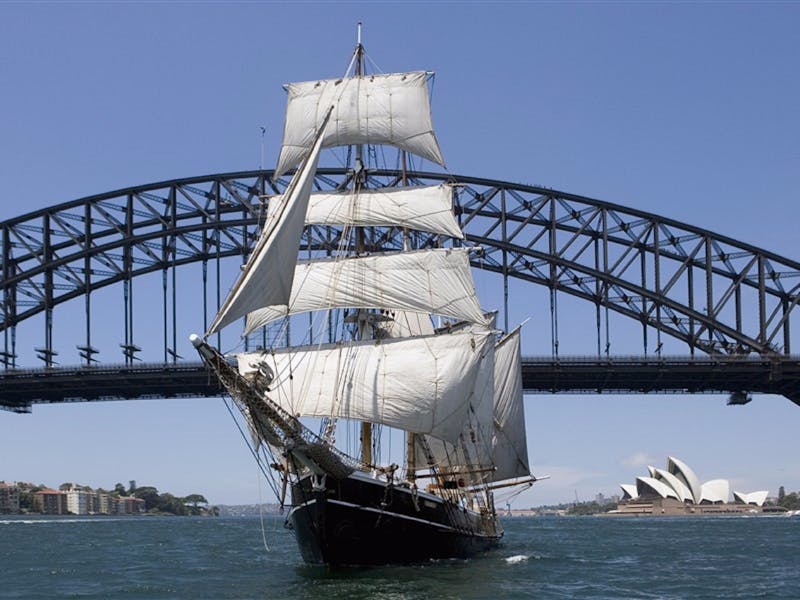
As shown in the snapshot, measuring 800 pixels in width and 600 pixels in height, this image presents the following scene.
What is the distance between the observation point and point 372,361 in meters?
47.0

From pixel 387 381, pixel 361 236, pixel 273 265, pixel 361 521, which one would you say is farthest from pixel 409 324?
pixel 273 265

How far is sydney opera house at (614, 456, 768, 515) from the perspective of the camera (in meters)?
155

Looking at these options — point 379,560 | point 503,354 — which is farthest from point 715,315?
point 379,560

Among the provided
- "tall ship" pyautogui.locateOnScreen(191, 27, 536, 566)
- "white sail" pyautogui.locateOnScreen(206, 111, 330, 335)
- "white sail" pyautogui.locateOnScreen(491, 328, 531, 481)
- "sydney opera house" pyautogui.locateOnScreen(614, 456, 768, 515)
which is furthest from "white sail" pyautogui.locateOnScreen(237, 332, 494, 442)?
"sydney opera house" pyautogui.locateOnScreen(614, 456, 768, 515)

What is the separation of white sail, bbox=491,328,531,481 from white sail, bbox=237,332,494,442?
1261 centimetres

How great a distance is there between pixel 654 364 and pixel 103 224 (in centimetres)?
4315

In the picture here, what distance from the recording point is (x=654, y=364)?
88.6 meters

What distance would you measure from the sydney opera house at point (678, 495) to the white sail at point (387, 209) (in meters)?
106

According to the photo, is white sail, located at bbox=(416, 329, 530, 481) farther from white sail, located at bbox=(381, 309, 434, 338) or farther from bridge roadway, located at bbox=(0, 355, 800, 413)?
bridge roadway, located at bbox=(0, 355, 800, 413)

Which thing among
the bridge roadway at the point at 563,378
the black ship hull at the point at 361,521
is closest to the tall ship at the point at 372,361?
the black ship hull at the point at 361,521

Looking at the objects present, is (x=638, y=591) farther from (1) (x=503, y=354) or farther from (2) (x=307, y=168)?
(1) (x=503, y=354)

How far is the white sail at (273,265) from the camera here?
33.4 meters

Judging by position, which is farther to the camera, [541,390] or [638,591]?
[541,390]

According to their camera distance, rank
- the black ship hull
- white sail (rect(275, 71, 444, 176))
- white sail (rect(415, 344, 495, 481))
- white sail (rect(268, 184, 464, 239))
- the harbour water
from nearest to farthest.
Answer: the harbour water
the black ship hull
white sail (rect(415, 344, 495, 481))
white sail (rect(268, 184, 464, 239))
white sail (rect(275, 71, 444, 176))
